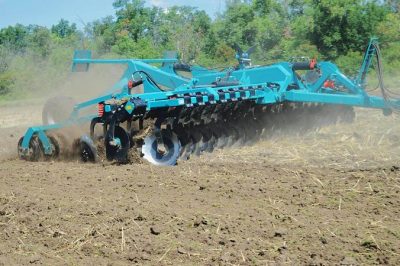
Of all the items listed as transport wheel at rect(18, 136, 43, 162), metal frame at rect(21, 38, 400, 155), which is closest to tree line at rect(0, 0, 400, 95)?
metal frame at rect(21, 38, 400, 155)

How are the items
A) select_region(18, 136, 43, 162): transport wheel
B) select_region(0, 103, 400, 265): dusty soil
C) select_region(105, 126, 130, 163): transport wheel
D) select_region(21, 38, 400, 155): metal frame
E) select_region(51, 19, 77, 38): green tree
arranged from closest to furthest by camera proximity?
select_region(0, 103, 400, 265): dusty soil → select_region(105, 126, 130, 163): transport wheel → select_region(21, 38, 400, 155): metal frame → select_region(18, 136, 43, 162): transport wheel → select_region(51, 19, 77, 38): green tree

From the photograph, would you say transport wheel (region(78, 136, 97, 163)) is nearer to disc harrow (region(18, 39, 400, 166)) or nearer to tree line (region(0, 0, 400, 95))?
disc harrow (region(18, 39, 400, 166))

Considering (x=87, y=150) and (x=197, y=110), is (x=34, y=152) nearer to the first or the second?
(x=87, y=150)

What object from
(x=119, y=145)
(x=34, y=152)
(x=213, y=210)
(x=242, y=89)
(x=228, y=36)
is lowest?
(x=213, y=210)

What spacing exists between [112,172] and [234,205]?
93.9 inches

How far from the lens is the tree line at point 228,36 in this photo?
23.6 metres

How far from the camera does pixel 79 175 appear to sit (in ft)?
25.0

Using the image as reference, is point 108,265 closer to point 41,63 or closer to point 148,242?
point 148,242

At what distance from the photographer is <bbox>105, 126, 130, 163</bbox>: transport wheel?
8.14m

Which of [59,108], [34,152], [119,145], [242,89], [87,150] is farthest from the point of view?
[59,108]

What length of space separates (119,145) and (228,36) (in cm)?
2436

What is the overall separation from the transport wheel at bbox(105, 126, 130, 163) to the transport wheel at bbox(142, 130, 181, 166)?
246 mm

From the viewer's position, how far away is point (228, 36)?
3186 centimetres

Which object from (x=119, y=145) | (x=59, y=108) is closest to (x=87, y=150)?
(x=119, y=145)
